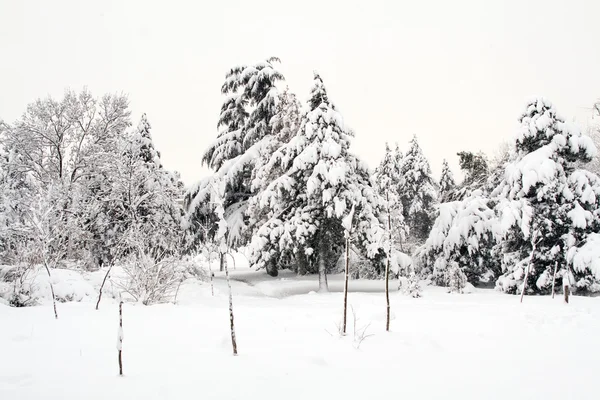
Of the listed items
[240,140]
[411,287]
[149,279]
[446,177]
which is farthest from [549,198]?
[446,177]

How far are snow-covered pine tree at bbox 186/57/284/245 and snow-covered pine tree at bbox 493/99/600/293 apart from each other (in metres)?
11.1

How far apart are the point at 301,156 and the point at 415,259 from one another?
28.3ft

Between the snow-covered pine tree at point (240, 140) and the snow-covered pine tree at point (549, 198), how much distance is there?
1113 centimetres

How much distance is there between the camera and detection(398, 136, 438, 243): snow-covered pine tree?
30328 mm

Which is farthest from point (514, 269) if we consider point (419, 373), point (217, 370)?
point (217, 370)

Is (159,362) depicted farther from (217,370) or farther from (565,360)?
(565,360)

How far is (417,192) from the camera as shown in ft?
102

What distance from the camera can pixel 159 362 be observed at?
15.1ft

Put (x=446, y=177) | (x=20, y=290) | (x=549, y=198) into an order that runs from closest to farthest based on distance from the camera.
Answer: (x=20, y=290) → (x=549, y=198) → (x=446, y=177)

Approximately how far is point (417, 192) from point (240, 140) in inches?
591

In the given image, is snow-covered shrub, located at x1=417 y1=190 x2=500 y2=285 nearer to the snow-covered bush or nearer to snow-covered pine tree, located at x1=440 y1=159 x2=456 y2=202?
the snow-covered bush

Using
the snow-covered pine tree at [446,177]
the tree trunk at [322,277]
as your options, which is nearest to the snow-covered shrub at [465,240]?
the tree trunk at [322,277]

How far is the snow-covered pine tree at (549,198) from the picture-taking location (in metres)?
14.5

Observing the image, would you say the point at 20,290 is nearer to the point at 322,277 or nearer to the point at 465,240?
the point at 322,277
